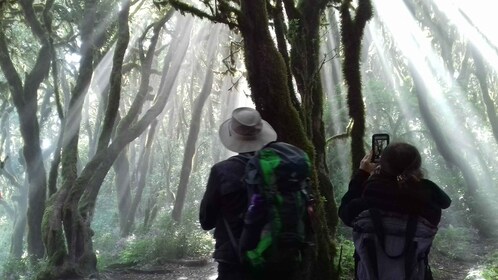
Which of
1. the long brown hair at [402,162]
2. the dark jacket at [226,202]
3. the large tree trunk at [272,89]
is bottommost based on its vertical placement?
the dark jacket at [226,202]

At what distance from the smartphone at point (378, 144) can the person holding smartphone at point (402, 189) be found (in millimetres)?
406

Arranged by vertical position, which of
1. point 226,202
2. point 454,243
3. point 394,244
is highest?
point 454,243

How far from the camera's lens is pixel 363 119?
798 cm

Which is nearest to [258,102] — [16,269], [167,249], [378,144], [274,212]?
[378,144]

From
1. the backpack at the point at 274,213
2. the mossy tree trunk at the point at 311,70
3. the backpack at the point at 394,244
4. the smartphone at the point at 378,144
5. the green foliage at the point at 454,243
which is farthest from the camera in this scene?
the green foliage at the point at 454,243

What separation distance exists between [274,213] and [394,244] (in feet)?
2.73

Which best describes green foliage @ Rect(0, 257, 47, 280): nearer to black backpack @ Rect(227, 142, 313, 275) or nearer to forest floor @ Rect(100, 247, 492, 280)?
forest floor @ Rect(100, 247, 492, 280)

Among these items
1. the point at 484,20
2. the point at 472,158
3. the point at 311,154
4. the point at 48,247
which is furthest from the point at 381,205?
the point at 472,158

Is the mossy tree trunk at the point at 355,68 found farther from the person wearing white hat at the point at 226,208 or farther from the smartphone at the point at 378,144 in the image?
the person wearing white hat at the point at 226,208

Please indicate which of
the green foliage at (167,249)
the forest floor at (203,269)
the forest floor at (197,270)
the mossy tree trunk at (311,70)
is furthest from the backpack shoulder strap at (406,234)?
the green foliage at (167,249)

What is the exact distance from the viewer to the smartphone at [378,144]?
12.9 ft

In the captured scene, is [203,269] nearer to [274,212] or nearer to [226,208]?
[226,208]

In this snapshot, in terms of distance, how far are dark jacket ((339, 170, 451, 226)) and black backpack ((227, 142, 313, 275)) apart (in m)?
0.50

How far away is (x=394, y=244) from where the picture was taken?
3412 millimetres
